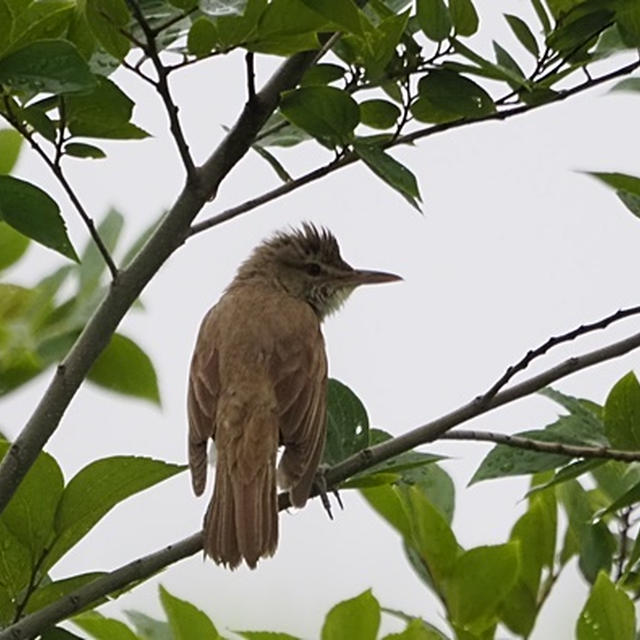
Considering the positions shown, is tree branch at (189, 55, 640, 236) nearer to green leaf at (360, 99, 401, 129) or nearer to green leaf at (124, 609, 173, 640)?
green leaf at (360, 99, 401, 129)

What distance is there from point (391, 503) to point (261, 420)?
47.1 inches

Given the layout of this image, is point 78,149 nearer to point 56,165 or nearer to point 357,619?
point 56,165

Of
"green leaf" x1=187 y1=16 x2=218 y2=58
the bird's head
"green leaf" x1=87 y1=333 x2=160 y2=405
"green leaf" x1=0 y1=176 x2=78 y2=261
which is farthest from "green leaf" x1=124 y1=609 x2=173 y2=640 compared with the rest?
the bird's head

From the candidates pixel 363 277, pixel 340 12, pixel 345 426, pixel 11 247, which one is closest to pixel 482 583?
pixel 345 426

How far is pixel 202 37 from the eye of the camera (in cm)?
225

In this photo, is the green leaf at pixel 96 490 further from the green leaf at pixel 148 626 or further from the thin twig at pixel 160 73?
the thin twig at pixel 160 73

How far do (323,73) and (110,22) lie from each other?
1.58ft

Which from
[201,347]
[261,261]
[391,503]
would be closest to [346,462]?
[391,503]

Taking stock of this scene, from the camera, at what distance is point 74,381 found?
246 centimetres

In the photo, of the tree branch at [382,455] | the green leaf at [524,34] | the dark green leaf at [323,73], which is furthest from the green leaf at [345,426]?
the green leaf at [524,34]

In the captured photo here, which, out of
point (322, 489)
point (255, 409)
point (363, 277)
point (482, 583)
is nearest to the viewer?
point (482, 583)

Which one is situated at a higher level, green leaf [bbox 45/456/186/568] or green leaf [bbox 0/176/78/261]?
green leaf [bbox 0/176/78/261]

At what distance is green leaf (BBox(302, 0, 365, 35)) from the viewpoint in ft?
6.94

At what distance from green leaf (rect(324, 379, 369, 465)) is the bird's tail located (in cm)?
37
